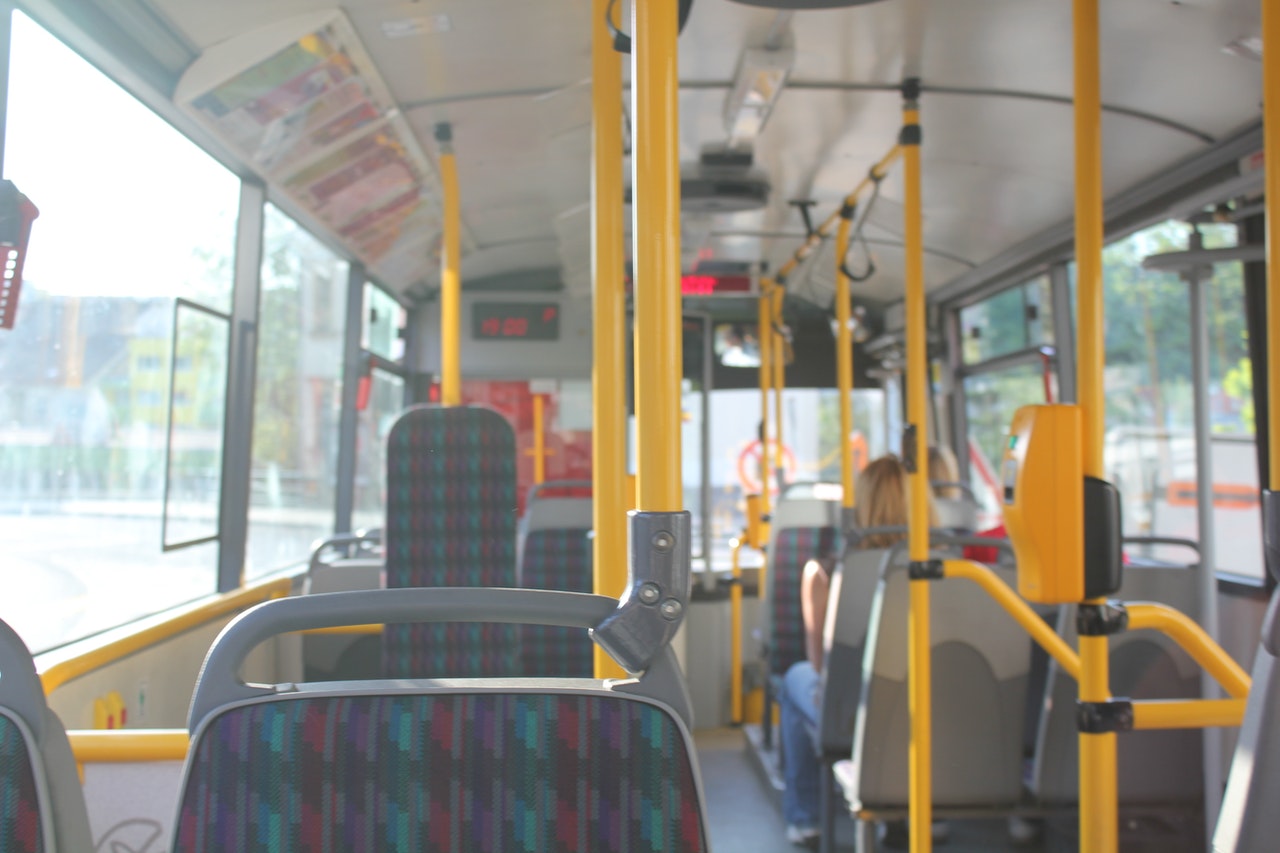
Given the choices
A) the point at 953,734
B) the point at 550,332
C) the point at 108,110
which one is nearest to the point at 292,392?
the point at 108,110

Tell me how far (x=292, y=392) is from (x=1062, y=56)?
10.7 ft

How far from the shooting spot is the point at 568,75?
138 inches

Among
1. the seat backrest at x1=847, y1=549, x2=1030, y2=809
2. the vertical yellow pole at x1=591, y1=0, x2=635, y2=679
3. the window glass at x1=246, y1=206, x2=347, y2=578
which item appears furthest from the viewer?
the window glass at x1=246, y1=206, x2=347, y2=578

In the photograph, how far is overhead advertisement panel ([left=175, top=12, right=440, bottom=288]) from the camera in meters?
2.87

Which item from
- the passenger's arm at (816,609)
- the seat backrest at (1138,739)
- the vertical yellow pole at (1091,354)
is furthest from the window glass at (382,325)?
the vertical yellow pole at (1091,354)

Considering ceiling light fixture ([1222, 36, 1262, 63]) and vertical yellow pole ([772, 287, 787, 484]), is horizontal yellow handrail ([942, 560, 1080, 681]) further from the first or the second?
vertical yellow pole ([772, 287, 787, 484])

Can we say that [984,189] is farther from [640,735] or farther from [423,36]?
[640,735]

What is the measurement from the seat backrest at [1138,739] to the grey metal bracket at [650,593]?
2281mm

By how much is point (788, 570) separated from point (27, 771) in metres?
4.25

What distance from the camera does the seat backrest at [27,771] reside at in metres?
0.98

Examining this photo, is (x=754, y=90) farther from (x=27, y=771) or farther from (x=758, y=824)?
(x=27, y=771)

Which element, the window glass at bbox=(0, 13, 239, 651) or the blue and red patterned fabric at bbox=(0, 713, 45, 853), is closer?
the blue and red patterned fabric at bbox=(0, 713, 45, 853)

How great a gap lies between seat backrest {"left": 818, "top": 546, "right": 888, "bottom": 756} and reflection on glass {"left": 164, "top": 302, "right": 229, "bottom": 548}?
2160 millimetres

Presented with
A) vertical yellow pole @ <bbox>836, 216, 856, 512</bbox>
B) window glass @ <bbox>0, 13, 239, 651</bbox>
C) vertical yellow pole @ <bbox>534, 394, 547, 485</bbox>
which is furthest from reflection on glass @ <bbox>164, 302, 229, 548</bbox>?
vertical yellow pole @ <bbox>534, 394, 547, 485</bbox>
